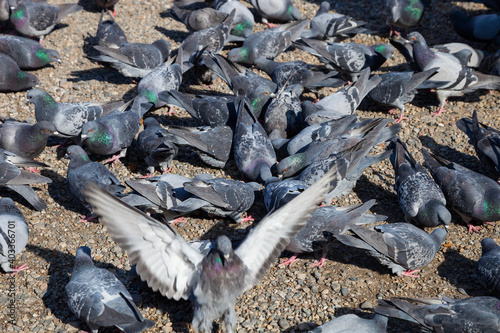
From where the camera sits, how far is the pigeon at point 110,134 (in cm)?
705

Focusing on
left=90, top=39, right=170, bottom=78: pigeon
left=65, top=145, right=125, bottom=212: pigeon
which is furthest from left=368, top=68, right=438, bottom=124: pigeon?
left=65, top=145, right=125, bottom=212: pigeon

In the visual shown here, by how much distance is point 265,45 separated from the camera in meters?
9.38

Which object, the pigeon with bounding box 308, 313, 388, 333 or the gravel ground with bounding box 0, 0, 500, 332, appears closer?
the pigeon with bounding box 308, 313, 388, 333

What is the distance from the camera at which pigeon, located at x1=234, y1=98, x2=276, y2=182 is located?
6.90m

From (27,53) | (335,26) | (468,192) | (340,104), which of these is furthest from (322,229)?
(27,53)

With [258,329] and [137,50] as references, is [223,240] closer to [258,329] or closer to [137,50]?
[258,329]

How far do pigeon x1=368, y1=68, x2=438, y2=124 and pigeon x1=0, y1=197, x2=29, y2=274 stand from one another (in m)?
5.58

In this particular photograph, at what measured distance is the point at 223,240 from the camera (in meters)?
4.44

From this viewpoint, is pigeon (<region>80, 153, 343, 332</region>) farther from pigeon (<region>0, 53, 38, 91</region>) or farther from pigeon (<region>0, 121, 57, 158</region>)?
pigeon (<region>0, 53, 38, 91</region>)

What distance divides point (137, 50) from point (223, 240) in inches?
209

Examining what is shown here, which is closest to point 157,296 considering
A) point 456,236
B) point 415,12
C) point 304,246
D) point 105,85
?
point 304,246

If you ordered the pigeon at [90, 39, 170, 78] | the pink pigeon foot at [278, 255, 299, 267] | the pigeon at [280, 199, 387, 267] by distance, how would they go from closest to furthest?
the pigeon at [280, 199, 387, 267] → the pink pigeon foot at [278, 255, 299, 267] → the pigeon at [90, 39, 170, 78]

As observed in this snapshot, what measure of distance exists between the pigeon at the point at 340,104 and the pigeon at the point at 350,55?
0.62m

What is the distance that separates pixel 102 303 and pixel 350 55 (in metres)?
6.12
